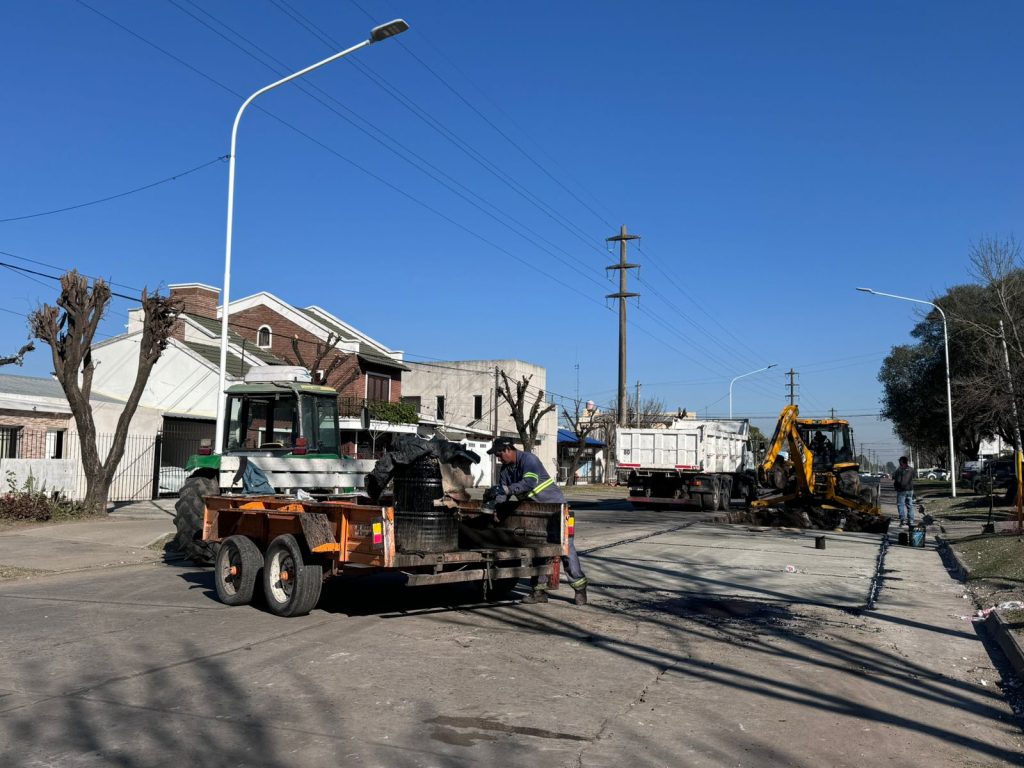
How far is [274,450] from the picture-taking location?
12523 millimetres

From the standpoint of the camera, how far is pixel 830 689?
264 inches

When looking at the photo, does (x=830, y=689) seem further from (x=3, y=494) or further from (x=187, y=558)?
(x=3, y=494)

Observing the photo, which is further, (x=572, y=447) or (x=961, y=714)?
(x=572, y=447)

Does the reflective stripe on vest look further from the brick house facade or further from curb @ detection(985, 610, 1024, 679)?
the brick house facade

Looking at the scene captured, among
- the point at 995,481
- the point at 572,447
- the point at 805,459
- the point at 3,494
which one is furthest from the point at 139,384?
the point at 572,447

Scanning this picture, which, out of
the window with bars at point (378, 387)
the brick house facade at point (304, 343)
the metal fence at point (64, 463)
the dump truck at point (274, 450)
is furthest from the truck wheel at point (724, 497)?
the dump truck at point (274, 450)

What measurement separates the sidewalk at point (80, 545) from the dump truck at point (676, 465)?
47.5ft

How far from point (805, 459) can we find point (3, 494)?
18.7 meters

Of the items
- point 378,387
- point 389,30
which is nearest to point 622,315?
point 378,387

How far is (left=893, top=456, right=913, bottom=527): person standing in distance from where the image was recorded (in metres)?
21.4

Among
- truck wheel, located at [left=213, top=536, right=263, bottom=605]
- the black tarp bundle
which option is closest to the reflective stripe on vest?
the black tarp bundle

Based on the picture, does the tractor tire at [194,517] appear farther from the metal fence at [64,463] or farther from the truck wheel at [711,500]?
the truck wheel at [711,500]

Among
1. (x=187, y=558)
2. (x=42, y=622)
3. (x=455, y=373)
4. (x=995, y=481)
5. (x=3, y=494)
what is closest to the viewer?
(x=42, y=622)

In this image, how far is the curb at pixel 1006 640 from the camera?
24.8 ft
